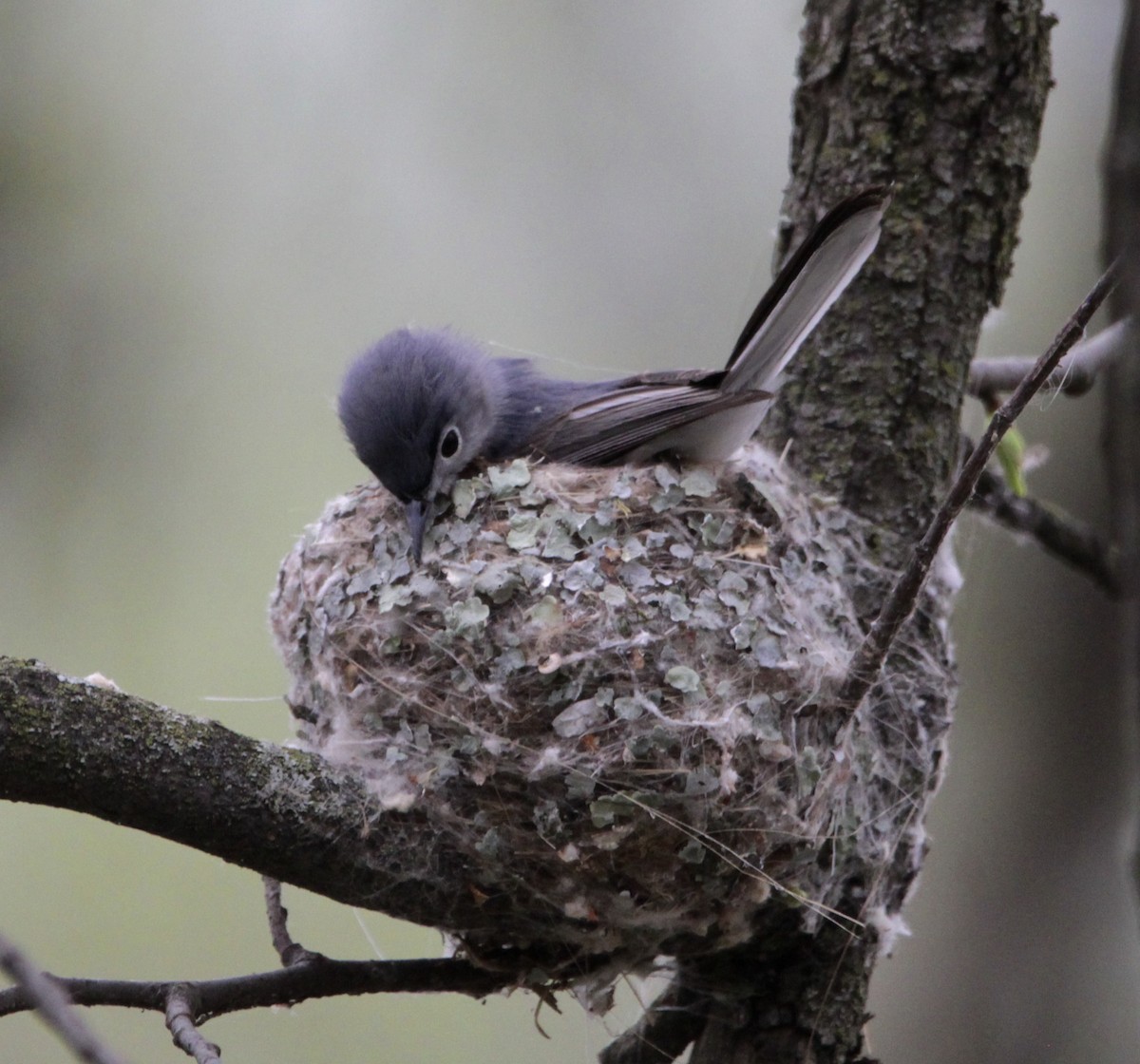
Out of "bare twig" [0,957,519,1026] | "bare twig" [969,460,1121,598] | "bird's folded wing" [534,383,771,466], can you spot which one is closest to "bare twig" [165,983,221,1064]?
"bare twig" [0,957,519,1026]

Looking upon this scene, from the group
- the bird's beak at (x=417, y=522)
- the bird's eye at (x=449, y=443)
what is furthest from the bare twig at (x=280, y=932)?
the bird's eye at (x=449, y=443)

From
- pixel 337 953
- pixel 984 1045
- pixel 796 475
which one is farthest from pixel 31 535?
pixel 984 1045

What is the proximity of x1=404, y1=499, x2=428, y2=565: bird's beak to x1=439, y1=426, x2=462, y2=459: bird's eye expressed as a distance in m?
0.16

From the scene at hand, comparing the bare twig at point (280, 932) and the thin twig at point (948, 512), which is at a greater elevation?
the thin twig at point (948, 512)

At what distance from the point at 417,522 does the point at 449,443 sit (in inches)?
11.7

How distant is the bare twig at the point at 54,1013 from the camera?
3.22 feet

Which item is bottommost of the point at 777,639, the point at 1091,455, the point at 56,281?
the point at 777,639

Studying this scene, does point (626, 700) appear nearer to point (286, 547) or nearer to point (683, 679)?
point (683, 679)

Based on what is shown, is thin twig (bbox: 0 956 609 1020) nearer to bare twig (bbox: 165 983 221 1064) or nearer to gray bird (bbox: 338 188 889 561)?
bare twig (bbox: 165 983 221 1064)

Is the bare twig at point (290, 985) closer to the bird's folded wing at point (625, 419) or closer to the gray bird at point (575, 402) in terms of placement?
the gray bird at point (575, 402)

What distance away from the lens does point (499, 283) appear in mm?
5535

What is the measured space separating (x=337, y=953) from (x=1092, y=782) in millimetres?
2488

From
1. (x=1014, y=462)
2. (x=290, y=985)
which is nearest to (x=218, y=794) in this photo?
(x=290, y=985)

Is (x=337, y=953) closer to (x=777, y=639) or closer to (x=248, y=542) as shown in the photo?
(x=248, y=542)
